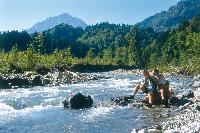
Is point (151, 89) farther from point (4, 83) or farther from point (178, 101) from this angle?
point (4, 83)

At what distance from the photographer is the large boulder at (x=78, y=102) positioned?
27.4 m

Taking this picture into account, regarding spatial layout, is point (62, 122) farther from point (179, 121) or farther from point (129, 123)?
point (179, 121)

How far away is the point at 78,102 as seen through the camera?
27578 mm

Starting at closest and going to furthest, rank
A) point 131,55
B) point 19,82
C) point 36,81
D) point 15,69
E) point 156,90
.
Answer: point 156,90 < point 19,82 < point 36,81 < point 15,69 < point 131,55

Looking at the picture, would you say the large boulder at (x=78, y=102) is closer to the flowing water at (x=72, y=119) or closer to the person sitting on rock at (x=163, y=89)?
the flowing water at (x=72, y=119)

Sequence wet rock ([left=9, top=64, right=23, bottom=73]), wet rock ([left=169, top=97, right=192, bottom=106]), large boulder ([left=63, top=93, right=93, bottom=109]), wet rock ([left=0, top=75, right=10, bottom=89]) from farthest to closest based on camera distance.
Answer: wet rock ([left=9, top=64, right=23, bottom=73])
wet rock ([left=0, top=75, right=10, bottom=89])
large boulder ([left=63, top=93, right=93, bottom=109])
wet rock ([left=169, top=97, right=192, bottom=106])

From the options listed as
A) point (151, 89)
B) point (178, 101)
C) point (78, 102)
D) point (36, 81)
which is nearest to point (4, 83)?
point (36, 81)

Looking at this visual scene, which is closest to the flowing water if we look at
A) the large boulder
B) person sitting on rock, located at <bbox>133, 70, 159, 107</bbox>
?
the large boulder

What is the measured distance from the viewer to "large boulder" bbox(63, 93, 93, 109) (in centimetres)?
2738

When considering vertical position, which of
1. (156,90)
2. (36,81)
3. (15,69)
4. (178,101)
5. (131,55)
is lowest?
(178,101)

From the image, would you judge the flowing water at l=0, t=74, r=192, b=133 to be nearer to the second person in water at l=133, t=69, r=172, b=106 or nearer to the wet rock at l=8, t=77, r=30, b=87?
the second person in water at l=133, t=69, r=172, b=106

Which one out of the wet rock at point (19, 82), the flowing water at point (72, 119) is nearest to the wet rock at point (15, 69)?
the wet rock at point (19, 82)

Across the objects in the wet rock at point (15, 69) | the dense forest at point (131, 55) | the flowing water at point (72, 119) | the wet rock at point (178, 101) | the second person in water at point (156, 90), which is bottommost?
the flowing water at point (72, 119)

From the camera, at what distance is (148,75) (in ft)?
88.5
